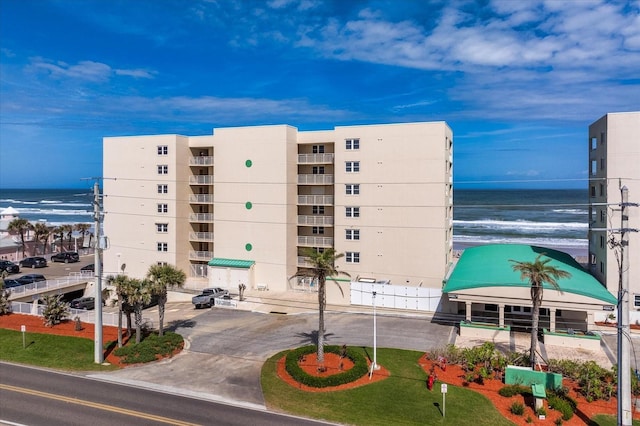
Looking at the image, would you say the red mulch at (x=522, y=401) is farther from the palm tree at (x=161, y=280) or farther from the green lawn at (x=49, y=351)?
the green lawn at (x=49, y=351)

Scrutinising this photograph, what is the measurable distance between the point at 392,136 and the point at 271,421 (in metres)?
28.8

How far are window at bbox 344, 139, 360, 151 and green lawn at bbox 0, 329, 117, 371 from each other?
2674 cm

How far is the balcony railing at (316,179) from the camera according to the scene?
47.2 m

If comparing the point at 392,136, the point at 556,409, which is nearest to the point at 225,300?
the point at 392,136

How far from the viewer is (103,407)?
2202cm

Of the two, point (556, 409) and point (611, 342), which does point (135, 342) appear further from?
point (611, 342)

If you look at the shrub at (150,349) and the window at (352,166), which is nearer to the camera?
the shrub at (150,349)

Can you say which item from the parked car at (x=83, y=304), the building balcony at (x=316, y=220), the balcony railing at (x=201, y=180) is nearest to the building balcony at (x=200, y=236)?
the balcony railing at (x=201, y=180)

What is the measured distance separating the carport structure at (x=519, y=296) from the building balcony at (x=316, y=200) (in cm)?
1441

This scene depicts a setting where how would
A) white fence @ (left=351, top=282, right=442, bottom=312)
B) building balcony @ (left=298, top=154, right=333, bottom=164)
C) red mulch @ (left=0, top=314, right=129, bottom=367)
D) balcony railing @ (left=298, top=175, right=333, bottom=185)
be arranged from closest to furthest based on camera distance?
1. red mulch @ (left=0, top=314, right=129, bottom=367)
2. white fence @ (left=351, top=282, right=442, bottom=312)
3. building balcony @ (left=298, top=154, right=333, bottom=164)
4. balcony railing @ (left=298, top=175, right=333, bottom=185)

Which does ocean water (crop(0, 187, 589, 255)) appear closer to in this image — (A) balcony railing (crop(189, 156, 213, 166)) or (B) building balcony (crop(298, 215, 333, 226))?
(A) balcony railing (crop(189, 156, 213, 166))

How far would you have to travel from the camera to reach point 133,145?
51188 millimetres

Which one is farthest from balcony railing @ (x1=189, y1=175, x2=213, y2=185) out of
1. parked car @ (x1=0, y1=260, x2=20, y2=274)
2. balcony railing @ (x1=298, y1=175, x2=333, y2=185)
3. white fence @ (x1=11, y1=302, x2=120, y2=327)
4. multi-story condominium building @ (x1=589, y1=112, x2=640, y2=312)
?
multi-story condominium building @ (x1=589, y1=112, x2=640, y2=312)

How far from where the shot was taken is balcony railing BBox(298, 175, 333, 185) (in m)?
47.2
